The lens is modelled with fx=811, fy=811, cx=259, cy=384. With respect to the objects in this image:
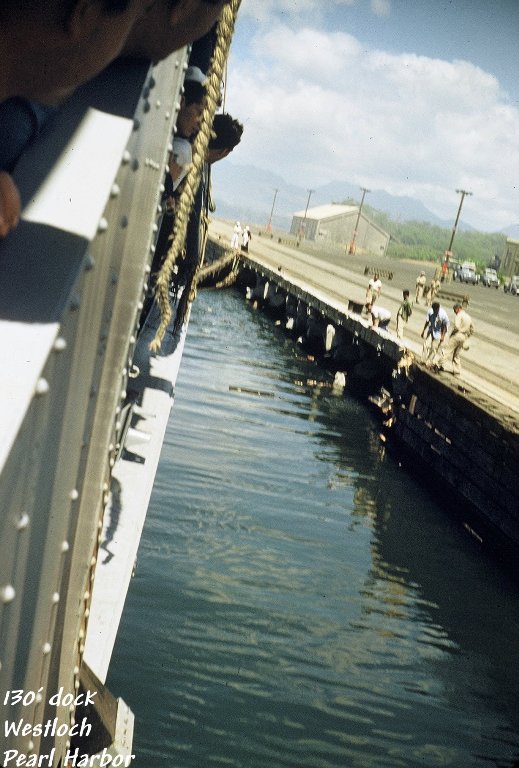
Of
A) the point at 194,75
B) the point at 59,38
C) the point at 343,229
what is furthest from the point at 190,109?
the point at 343,229

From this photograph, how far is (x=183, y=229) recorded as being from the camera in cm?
296

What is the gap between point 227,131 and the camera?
584cm

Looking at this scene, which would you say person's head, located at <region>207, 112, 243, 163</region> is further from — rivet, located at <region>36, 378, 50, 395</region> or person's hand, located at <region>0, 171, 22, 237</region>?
rivet, located at <region>36, 378, 50, 395</region>

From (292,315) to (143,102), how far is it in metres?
30.9

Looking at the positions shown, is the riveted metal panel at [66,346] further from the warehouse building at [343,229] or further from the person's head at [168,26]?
the warehouse building at [343,229]

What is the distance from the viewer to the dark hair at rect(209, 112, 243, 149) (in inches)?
228

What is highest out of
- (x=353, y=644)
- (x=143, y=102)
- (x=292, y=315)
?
(x=143, y=102)

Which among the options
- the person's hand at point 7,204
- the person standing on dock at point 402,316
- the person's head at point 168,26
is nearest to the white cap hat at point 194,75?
the person's head at point 168,26

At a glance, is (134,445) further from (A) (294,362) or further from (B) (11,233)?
(A) (294,362)

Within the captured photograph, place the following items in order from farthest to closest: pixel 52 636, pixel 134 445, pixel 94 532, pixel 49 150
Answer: pixel 134 445
pixel 94 532
pixel 52 636
pixel 49 150

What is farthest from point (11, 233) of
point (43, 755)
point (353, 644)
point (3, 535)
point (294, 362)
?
point (294, 362)

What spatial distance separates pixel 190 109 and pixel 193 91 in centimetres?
26

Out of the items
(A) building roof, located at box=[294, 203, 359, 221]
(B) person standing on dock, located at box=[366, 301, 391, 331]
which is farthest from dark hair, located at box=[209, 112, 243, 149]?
(A) building roof, located at box=[294, 203, 359, 221]

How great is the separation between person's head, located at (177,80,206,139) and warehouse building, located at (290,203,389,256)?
401 ft
